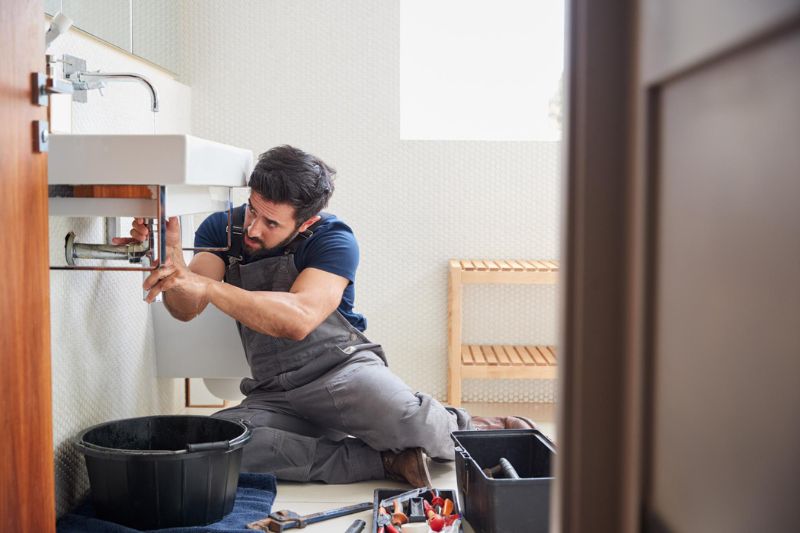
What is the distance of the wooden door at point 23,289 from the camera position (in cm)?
157

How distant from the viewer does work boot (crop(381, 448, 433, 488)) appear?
8.73ft

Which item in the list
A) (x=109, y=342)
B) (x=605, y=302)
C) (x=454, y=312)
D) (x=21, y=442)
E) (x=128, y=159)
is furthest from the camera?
(x=454, y=312)

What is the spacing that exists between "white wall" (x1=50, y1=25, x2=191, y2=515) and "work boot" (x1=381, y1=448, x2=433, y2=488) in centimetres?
90

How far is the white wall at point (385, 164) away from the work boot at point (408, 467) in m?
1.36

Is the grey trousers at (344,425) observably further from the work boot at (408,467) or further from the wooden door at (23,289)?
the wooden door at (23,289)

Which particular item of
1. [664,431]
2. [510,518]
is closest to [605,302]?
[664,431]

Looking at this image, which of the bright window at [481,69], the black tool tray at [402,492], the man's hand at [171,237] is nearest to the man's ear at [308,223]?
the man's hand at [171,237]

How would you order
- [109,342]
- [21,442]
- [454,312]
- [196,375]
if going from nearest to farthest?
[21,442] → [109,342] → [196,375] → [454,312]

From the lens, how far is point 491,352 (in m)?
4.00

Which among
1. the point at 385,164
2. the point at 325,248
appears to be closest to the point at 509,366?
the point at 385,164

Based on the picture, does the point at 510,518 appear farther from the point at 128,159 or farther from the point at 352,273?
the point at 128,159

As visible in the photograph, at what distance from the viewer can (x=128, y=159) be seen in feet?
6.59

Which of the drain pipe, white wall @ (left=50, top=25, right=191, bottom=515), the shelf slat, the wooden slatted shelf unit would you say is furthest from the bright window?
the drain pipe

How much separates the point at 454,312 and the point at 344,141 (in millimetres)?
979
